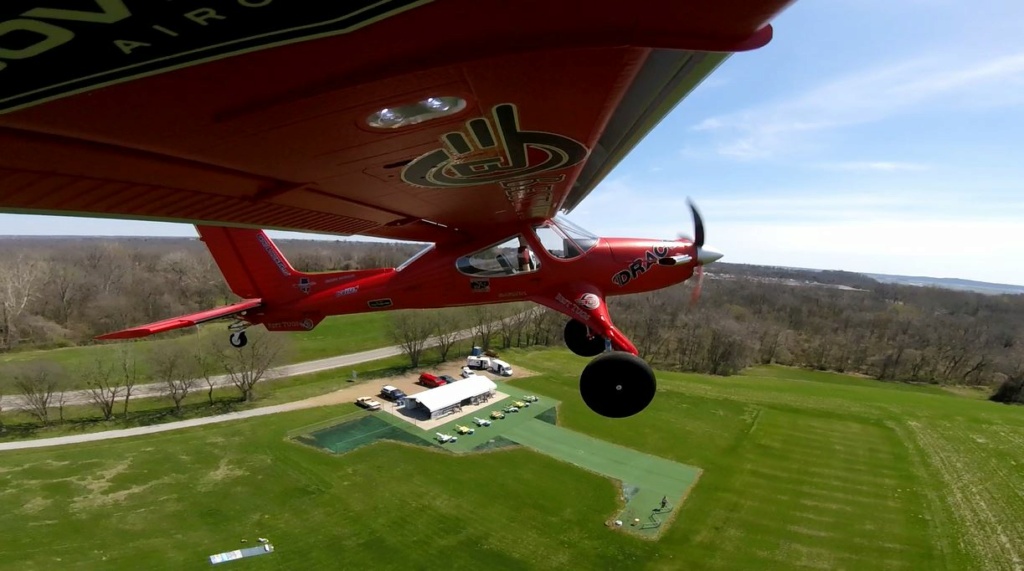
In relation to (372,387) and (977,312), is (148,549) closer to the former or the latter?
(372,387)

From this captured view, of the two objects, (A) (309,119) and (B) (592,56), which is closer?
(B) (592,56)

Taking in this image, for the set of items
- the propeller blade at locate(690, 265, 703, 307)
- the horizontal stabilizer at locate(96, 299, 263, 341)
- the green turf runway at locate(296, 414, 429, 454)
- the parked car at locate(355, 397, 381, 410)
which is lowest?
the green turf runway at locate(296, 414, 429, 454)

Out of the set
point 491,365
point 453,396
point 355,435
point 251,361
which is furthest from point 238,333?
point 491,365

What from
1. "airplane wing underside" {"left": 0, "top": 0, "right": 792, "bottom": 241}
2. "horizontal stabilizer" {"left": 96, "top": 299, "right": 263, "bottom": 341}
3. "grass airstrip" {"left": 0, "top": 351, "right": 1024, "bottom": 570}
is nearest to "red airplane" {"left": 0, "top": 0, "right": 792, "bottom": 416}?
"airplane wing underside" {"left": 0, "top": 0, "right": 792, "bottom": 241}

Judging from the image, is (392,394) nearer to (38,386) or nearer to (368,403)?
(368,403)

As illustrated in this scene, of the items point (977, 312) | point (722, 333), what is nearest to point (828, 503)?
point (722, 333)

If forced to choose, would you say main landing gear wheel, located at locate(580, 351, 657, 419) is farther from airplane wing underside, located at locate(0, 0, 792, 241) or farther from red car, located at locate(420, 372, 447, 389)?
red car, located at locate(420, 372, 447, 389)
